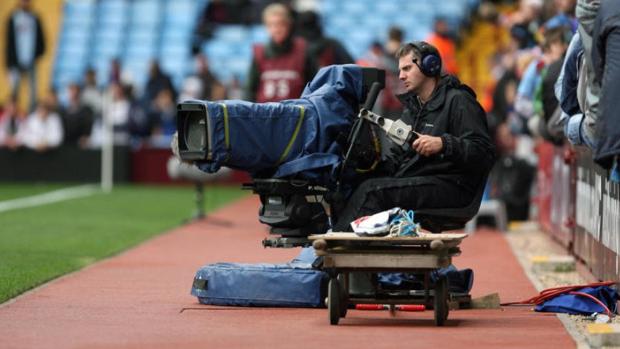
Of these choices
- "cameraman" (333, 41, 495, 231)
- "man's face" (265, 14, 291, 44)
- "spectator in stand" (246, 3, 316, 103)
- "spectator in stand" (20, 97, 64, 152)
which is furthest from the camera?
"spectator in stand" (20, 97, 64, 152)

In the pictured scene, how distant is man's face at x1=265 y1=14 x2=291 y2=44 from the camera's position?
17.3m

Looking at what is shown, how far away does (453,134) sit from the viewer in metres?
10.4

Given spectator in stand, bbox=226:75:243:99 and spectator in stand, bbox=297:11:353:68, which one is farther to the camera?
spectator in stand, bbox=226:75:243:99

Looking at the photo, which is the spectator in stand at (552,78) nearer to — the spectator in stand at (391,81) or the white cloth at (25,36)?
the spectator in stand at (391,81)

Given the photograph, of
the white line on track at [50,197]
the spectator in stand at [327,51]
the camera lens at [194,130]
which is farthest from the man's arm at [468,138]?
the white line on track at [50,197]

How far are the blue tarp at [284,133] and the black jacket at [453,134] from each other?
0.44 m

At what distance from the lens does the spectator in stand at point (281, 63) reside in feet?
57.0

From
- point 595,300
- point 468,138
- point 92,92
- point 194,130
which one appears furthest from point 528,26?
point 92,92

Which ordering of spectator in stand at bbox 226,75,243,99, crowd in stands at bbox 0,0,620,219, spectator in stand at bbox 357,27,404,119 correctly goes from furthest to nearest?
spectator in stand at bbox 226,75,243,99 < spectator in stand at bbox 357,27,404,119 < crowd in stands at bbox 0,0,620,219

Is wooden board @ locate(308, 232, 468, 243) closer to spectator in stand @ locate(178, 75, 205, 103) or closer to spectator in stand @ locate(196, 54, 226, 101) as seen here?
spectator in stand @ locate(196, 54, 226, 101)

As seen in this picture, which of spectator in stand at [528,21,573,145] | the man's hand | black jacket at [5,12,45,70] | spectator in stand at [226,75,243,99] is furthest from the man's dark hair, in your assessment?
black jacket at [5,12,45,70]

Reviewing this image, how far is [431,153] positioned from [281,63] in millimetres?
7608

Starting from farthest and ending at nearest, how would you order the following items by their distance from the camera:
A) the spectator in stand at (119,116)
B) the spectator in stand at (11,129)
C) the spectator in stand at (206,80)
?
the spectator in stand at (206,80) → the spectator in stand at (119,116) → the spectator in stand at (11,129)

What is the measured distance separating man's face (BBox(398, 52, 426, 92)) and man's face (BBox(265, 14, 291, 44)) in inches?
268
